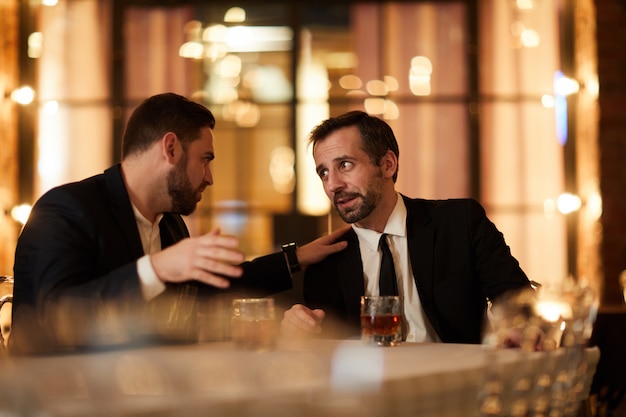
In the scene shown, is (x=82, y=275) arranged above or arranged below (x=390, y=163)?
below

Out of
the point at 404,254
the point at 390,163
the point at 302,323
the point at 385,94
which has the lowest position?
the point at 302,323

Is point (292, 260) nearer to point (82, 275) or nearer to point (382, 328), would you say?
point (382, 328)

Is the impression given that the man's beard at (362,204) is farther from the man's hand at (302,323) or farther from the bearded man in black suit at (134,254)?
the man's hand at (302,323)

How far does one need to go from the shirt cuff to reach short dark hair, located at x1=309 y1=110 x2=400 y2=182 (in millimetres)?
1126

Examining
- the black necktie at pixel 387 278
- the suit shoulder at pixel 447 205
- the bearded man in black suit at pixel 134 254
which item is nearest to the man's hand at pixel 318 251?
the bearded man in black suit at pixel 134 254

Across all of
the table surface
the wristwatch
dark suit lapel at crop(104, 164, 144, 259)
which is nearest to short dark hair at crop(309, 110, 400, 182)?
the wristwatch

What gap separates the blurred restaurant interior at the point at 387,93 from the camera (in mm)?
5570

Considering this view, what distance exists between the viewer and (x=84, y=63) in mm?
5699

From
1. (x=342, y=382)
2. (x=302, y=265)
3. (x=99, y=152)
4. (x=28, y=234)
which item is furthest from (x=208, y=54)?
(x=342, y=382)

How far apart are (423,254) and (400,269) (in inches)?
3.2

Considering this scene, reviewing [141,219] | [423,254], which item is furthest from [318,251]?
[141,219]

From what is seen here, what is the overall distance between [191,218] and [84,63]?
3.97 ft

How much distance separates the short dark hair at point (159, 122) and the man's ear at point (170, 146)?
11mm

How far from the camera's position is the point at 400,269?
2.62 metres
